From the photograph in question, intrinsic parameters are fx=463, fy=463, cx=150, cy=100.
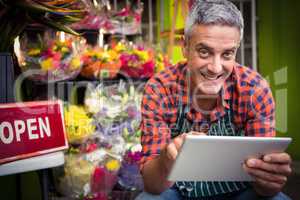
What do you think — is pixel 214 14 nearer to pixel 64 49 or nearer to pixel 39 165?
pixel 39 165

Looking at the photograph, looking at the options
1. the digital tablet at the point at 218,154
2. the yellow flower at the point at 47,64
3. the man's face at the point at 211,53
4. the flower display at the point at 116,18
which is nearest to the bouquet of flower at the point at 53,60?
the yellow flower at the point at 47,64

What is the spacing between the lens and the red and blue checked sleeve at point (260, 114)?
1268 mm

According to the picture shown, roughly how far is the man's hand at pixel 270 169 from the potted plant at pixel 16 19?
0.74 meters

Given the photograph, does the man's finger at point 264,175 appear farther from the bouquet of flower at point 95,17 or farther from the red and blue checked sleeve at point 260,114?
the bouquet of flower at point 95,17

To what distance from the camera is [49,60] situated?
177cm

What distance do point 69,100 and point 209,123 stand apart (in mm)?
712

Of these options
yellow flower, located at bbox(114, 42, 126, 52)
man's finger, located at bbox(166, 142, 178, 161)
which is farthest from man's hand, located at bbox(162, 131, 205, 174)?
yellow flower, located at bbox(114, 42, 126, 52)

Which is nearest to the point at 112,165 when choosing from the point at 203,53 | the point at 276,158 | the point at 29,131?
the point at 29,131

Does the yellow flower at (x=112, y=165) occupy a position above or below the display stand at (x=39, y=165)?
below

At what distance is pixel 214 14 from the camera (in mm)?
1211

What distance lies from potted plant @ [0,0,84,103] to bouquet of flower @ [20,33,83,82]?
159 mm

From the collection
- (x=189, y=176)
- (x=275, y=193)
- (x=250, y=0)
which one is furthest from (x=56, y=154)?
(x=250, y=0)

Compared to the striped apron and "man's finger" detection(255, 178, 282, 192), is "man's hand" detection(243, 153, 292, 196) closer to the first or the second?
"man's finger" detection(255, 178, 282, 192)

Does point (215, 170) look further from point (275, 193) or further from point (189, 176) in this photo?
point (275, 193)
